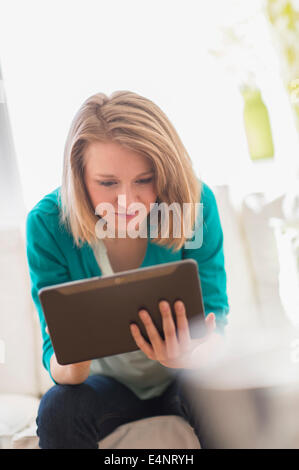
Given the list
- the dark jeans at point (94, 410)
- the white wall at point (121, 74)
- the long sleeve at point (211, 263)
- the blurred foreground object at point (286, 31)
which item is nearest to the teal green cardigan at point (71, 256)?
the long sleeve at point (211, 263)

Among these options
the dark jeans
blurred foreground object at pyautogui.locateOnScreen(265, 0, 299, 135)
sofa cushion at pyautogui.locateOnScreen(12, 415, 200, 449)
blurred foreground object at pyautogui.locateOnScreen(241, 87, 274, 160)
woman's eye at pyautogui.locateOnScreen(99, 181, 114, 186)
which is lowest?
sofa cushion at pyautogui.locateOnScreen(12, 415, 200, 449)

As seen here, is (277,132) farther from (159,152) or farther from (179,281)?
(179,281)

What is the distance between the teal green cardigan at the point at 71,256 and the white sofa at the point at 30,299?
318 mm

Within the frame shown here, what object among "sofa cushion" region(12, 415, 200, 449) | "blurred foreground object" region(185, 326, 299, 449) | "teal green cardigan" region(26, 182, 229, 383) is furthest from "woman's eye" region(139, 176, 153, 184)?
"sofa cushion" region(12, 415, 200, 449)

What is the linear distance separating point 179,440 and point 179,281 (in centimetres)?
39

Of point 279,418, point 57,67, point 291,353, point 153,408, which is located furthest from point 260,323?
point 57,67

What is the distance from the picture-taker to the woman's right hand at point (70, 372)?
3.02 feet

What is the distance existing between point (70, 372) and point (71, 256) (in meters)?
0.24

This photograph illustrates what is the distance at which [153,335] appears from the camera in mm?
814

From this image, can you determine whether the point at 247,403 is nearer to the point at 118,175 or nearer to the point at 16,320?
the point at 118,175

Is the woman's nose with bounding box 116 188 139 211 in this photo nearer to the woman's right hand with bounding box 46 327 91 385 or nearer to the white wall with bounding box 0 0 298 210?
the woman's right hand with bounding box 46 327 91 385

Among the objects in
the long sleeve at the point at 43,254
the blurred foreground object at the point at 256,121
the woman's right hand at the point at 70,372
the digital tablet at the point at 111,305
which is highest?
the blurred foreground object at the point at 256,121

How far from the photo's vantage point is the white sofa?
4.25 ft

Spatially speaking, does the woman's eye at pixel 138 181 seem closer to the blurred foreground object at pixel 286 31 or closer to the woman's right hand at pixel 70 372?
the woman's right hand at pixel 70 372
